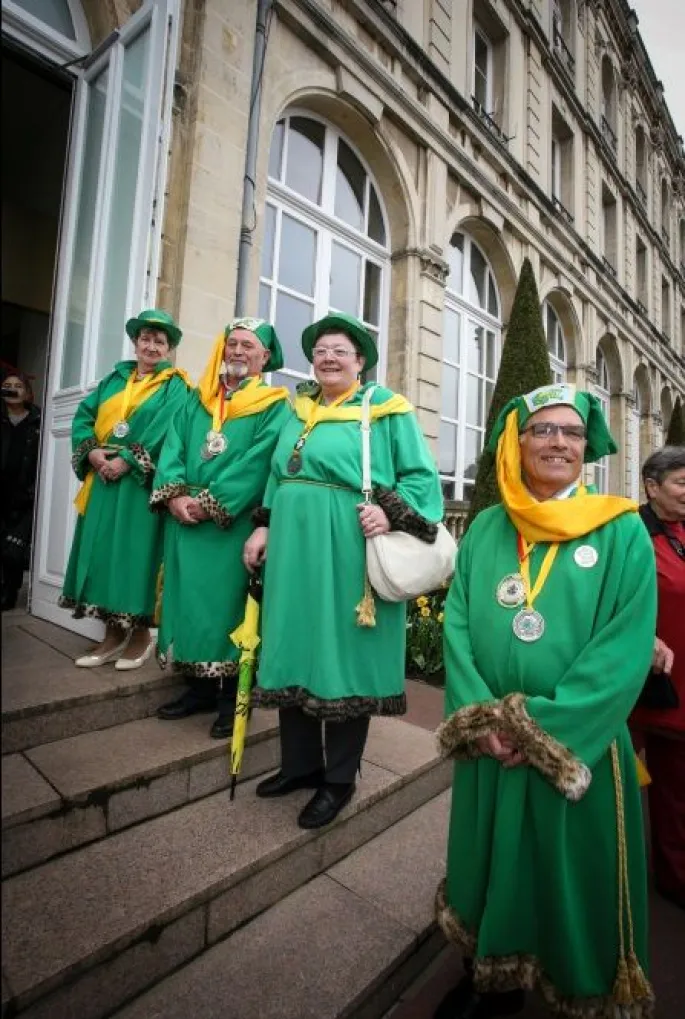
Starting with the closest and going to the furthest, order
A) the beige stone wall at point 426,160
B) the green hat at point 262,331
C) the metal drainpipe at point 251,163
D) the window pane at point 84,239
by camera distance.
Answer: the green hat at point 262,331, the window pane at point 84,239, the beige stone wall at point 426,160, the metal drainpipe at point 251,163

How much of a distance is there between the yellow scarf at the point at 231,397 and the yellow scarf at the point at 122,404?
0.45 meters

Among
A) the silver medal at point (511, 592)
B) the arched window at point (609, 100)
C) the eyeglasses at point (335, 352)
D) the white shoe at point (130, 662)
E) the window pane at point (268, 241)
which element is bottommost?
the white shoe at point (130, 662)

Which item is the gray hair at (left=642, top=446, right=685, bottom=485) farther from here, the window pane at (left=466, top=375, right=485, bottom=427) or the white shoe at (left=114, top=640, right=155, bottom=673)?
the window pane at (left=466, top=375, right=485, bottom=427)

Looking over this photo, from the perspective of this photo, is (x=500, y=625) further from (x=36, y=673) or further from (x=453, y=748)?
(x=36, y=673)

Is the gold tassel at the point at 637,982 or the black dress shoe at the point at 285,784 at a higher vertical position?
the black dress shoe at the point at 285,784

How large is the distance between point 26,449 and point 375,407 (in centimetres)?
354

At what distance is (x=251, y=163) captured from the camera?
5.36 m

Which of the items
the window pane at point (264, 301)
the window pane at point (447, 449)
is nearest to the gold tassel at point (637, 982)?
the window pane at point (264, 301)

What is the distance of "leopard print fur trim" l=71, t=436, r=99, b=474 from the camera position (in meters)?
3.50

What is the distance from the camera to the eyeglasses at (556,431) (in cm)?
198

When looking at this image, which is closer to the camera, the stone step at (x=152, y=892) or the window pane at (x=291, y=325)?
the stone step at (x=152, y=892)

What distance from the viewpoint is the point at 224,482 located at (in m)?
2.97

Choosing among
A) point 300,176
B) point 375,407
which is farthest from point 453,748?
point 300,176

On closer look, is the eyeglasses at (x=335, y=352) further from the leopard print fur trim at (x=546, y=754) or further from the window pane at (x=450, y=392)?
the window pane at (x=450, y=392)
